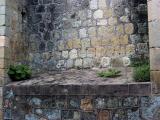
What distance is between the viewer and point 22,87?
7.31 metres

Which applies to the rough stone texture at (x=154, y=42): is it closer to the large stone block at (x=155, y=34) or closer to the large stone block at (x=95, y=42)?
the large stone block at (x=155, y=34)

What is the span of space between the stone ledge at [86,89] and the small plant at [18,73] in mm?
429

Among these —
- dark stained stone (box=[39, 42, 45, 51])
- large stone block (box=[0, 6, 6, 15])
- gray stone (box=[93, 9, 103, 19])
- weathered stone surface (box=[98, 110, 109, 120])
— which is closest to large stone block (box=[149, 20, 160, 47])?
weathered stone surface (box=[98, 110, 109, 120])

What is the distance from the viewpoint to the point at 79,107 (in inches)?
265

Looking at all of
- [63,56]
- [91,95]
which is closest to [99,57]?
[63,56]

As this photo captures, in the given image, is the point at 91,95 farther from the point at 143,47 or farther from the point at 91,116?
the point at 143,47

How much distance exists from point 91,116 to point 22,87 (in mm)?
1753

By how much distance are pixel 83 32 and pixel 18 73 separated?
76.4 inches

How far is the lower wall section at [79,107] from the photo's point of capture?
6188mm

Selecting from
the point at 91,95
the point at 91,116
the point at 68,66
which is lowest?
the point at 91,116

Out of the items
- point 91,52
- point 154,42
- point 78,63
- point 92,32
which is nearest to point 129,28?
point 92,32

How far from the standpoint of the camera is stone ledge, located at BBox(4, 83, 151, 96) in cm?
625

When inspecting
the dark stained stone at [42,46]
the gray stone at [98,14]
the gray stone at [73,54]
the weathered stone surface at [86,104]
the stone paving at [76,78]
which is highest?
the gray stone at [98,14]

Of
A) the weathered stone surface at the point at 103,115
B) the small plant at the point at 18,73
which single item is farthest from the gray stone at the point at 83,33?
the weathered stone surface at the point at 103,115
